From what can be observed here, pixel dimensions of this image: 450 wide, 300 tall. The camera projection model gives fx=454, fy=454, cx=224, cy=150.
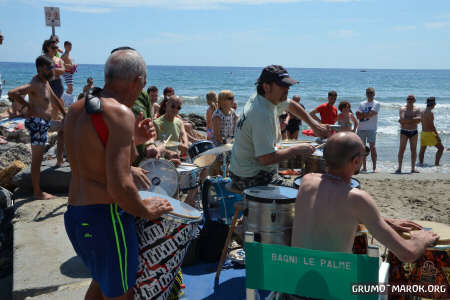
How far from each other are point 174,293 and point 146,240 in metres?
0.68

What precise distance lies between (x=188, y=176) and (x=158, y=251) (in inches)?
95.9

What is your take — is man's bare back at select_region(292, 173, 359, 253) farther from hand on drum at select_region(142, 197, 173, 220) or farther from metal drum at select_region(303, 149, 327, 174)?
metal drum at select_region(303, 149, 327, 174)

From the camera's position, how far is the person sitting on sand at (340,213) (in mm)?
2293

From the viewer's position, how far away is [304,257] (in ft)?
6.99

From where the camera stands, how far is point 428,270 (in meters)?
2.71

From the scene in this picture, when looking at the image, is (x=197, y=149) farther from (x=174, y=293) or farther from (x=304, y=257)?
(x=304, y=257)

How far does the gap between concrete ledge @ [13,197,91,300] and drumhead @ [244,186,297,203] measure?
1595 millimetres

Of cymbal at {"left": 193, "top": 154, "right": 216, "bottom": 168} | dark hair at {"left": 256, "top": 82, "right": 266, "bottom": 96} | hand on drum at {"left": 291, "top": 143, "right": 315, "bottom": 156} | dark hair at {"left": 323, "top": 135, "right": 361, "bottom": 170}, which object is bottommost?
cymbal at {"left": 193, "top": 154, "right": 216, "bottom": 168}

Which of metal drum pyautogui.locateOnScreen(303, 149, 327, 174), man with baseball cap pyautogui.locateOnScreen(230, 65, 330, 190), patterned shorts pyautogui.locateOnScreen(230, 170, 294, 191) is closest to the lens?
man with baseball cap pyautogui.locateOnScreen(230, 65, 330, 190)

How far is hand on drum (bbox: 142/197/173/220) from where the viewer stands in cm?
239

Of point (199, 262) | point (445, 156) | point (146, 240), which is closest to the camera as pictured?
point (146, 240)

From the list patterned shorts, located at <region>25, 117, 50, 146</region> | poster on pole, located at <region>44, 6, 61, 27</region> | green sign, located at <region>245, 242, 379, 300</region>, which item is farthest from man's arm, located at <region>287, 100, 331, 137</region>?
poster on pole, located at <region>44, 6, 61, 27</region>

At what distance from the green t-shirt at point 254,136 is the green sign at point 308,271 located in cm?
145

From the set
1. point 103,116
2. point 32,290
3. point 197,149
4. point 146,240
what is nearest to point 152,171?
point 146,240
